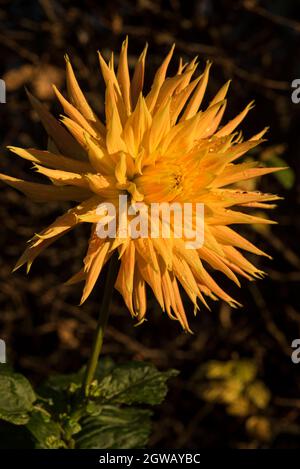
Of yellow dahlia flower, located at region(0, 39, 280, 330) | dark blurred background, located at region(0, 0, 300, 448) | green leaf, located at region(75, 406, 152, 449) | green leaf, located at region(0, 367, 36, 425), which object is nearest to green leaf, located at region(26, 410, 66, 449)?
green leaf, located at region(0, 367, 36, 425)

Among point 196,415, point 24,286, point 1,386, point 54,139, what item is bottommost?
point 196,415

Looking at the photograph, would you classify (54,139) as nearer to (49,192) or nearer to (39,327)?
(49,192)

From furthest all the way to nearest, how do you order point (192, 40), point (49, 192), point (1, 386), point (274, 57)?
point (274, 57) < point (192, 40) < point (1, 386) < point (49, 192)

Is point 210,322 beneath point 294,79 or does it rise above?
beneath

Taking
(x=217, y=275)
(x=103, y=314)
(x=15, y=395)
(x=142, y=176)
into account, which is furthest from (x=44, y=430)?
(x=217, y=275)

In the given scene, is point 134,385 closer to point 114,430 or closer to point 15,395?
point 114,430
